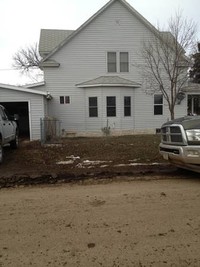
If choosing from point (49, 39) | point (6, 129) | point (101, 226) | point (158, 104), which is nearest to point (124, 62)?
point (158, 104)

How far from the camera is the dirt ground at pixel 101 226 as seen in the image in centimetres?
362

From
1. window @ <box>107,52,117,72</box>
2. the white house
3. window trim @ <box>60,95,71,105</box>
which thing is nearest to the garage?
the white house

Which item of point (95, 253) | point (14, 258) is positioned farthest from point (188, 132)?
point (14, 258)

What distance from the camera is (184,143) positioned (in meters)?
7.07

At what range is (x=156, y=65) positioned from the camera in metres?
20.0

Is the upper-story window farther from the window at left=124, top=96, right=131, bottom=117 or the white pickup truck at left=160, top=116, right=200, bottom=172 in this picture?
the white pickup truck at left=160, top=116, right=200, bottom=172

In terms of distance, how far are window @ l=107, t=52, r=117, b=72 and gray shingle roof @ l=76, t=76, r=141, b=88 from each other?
693 millimetres

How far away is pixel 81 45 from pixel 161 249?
18.5 meters

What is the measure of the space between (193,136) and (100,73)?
48.3ft

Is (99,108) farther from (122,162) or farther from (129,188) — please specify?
(129,188)

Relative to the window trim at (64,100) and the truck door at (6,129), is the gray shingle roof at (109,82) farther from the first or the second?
the truck door at (6,129)

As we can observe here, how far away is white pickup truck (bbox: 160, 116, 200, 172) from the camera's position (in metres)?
6.89

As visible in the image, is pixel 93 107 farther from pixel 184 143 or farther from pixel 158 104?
pixel 184 143

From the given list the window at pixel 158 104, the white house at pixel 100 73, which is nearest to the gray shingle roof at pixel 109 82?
the white house at pixel 100 73
